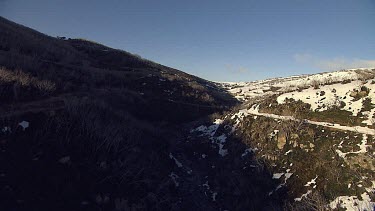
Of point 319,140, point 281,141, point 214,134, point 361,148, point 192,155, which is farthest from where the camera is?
point 214,134

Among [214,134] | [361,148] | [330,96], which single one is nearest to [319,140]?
[361,148]

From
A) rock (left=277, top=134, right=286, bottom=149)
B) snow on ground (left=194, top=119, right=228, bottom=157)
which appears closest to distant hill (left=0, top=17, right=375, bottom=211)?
rock (left=277, top=134, right=286, bottom=149)

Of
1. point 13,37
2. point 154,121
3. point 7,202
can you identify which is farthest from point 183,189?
point 13,37

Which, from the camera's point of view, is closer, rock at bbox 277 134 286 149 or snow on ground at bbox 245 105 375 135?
snow on ground at bbox 245 105 375 135

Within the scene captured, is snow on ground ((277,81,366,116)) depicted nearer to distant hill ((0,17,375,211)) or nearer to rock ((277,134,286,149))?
distant hill ((0,17,375,211))

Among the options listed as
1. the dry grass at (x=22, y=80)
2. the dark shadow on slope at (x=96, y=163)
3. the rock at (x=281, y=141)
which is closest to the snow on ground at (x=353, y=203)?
the dark shadow on slope at (x=96, y=163)

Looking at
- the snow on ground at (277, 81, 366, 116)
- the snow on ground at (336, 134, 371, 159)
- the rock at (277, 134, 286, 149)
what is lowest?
the rock at (277, 134, 286, 149)

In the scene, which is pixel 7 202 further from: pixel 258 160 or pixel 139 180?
pixel 258 160

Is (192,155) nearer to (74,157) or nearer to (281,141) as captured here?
(281,141)

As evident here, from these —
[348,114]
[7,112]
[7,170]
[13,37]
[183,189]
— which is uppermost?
[13,37]
